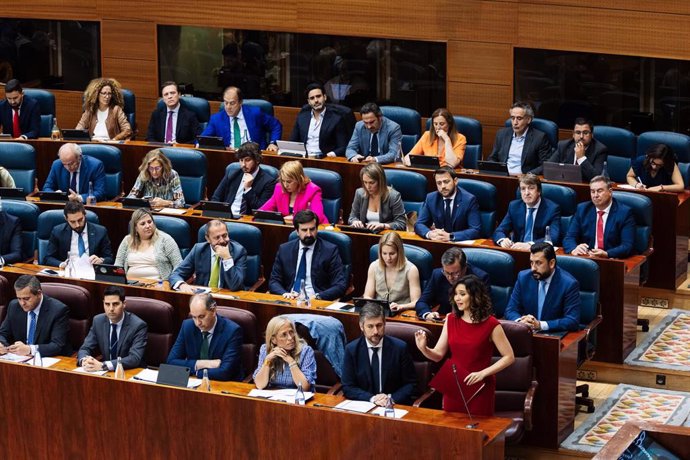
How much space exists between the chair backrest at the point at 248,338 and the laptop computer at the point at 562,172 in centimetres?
246

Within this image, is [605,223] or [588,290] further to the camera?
[605,223]

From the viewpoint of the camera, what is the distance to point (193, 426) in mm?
5980

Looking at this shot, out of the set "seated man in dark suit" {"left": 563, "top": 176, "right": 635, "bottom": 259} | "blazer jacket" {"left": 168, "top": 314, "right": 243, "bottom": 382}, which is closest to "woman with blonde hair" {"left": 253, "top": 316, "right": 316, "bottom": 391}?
"blazer jacket" {"left": 168, "top": 314, "right": 243, "bottom": 382}

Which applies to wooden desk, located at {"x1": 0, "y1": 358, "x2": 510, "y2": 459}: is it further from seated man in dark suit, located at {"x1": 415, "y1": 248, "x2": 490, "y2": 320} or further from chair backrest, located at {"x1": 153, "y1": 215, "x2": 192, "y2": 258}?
chair backrest, located at {"x1": 153, "y1": 215, "x2": 192, "y2": 258}

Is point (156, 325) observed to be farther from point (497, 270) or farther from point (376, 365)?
point (497, 270)

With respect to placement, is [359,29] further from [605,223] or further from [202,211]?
[605,223]

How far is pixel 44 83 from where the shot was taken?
1169 centimetres

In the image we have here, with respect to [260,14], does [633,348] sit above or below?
below

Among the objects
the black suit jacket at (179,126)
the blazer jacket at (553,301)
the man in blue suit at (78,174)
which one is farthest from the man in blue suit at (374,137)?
the blazer jacket at (553,301)

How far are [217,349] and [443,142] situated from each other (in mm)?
2964

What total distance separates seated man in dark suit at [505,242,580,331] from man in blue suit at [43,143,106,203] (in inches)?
132

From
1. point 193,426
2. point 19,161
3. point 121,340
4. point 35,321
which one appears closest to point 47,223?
point 19,161

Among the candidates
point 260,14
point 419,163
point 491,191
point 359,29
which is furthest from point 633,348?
point 260,14

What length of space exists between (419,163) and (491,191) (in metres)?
0.78
